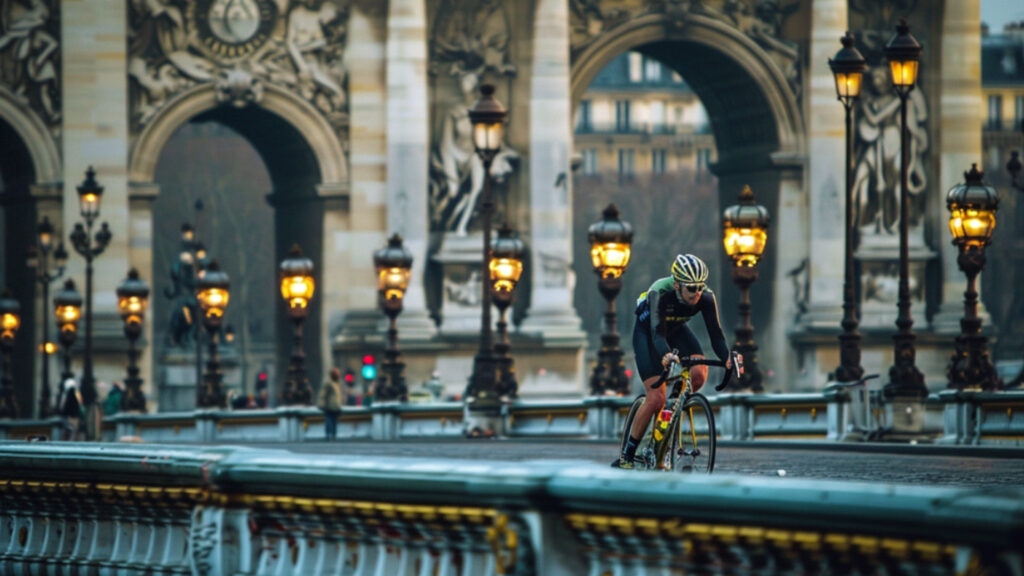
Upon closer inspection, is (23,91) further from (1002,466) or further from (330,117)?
(1002,466)

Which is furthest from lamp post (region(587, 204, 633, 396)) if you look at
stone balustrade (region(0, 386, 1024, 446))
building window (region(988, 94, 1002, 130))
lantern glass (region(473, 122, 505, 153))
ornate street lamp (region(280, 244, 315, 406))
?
building window (region(988, 94, 1002, 130))

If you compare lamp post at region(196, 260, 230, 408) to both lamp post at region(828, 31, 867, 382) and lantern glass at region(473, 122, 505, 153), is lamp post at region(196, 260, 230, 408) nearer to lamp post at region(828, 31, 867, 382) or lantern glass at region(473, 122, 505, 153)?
lantern glass at region(473, 122, 505, 153)

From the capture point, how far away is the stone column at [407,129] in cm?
5428

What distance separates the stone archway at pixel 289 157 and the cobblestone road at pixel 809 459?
62.8 ft

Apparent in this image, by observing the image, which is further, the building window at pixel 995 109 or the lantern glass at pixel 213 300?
the building window at pixel 995 109

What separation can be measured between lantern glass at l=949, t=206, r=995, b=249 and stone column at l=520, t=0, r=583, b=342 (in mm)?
19668

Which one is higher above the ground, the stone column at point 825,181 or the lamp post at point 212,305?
the stone column at point 825,181

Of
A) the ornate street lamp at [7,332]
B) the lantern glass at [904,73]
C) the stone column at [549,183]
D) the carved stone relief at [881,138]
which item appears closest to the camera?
the lantern glass at [904,73]

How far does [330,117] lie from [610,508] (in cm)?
4561

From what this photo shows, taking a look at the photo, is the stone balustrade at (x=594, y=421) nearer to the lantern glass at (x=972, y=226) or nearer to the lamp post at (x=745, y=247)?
the lamp post at (x=745, y=247)

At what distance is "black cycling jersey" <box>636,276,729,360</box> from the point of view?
16156 mm

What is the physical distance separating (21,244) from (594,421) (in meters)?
22.4

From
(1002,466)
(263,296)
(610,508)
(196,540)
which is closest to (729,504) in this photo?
(610,508)

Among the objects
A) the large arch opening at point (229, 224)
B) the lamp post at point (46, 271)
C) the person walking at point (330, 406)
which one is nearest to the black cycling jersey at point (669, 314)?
the person walking at point (330, 406)
